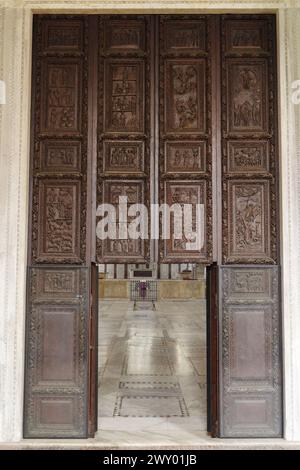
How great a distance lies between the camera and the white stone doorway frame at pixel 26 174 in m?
3.86

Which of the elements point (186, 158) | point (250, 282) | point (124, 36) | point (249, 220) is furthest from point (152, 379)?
point (124, 36)

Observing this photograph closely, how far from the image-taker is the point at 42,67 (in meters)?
4.11

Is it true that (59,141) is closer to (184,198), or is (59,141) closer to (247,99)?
(184,198)

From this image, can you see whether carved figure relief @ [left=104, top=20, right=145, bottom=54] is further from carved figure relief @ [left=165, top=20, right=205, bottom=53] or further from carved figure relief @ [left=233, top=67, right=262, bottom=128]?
carved figure relief @ [left=233, top=67, right=262, bottom=128]

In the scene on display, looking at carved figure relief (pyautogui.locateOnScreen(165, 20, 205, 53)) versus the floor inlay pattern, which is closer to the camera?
carved figure relief (pyautogui.locateOnScreen(165, 20, 205, 53))

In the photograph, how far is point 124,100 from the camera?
13.5 ft

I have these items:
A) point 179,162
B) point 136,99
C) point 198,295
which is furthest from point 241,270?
point 198,295

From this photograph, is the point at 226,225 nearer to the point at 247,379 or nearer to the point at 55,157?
the point at 247,379

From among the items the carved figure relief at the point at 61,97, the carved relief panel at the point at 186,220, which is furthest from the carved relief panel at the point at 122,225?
the carved figure relief at the point at 61,97

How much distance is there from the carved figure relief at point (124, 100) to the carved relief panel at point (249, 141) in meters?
0.78

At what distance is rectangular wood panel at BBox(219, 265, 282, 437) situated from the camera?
12.8ft

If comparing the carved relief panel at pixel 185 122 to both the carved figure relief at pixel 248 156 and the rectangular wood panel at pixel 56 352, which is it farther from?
the rectangular wood panel at pixel 56 352

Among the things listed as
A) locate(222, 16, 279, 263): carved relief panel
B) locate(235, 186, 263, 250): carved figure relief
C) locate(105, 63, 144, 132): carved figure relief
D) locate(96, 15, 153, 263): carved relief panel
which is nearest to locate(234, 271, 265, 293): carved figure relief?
locate(222, 16, 279, 263): carved relief panel

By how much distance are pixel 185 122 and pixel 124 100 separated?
0.60 meters
